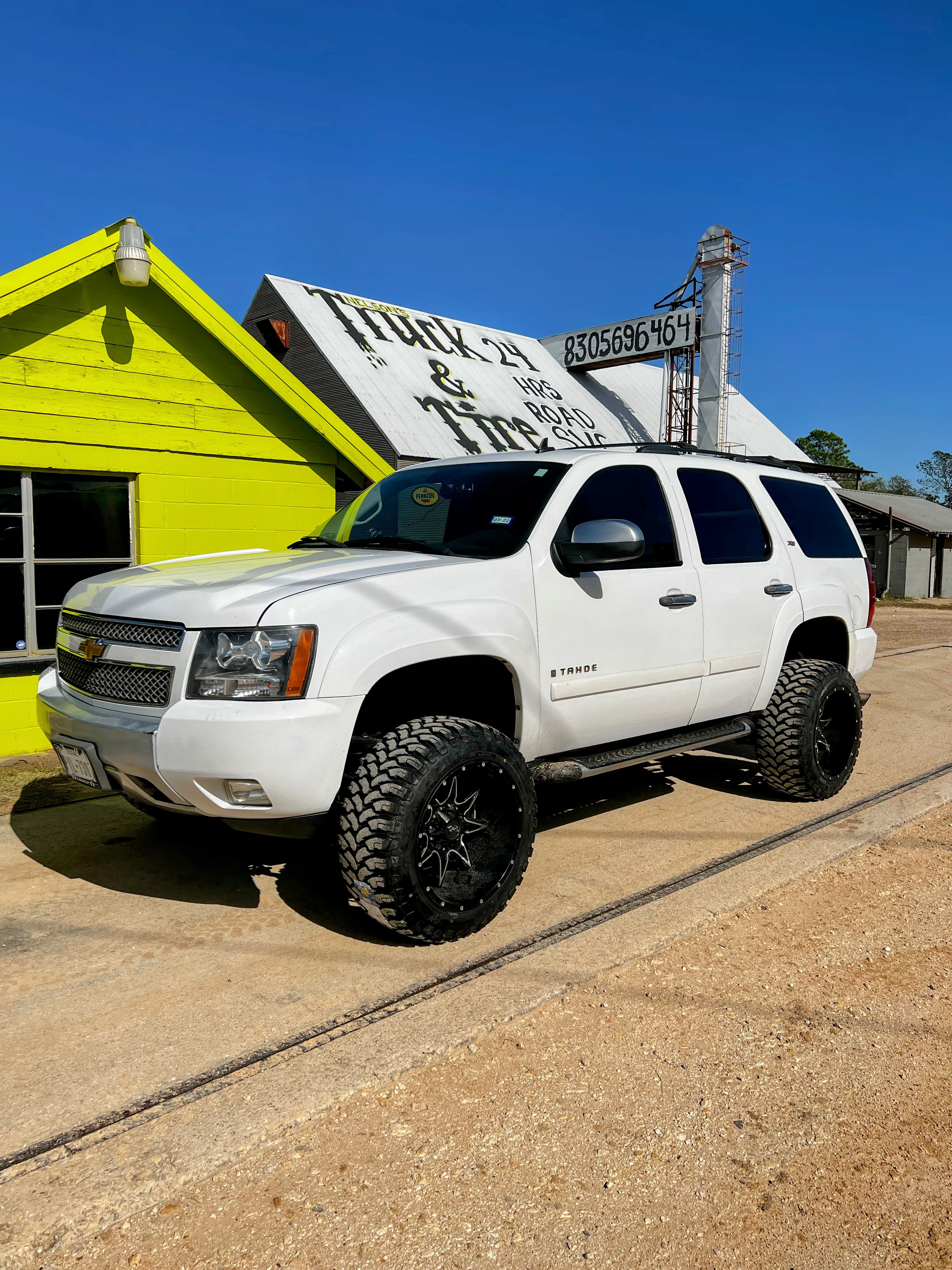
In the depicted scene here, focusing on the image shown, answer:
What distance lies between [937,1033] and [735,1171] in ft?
3.72

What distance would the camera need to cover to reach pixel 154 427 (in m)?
8.23

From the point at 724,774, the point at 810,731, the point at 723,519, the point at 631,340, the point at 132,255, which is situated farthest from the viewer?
the point at 631,340

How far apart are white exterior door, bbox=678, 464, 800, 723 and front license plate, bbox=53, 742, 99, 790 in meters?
3.10

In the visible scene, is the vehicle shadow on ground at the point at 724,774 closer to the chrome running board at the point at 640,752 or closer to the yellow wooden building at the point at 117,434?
the chrome running board at the point at 640,752

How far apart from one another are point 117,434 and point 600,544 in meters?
5.28

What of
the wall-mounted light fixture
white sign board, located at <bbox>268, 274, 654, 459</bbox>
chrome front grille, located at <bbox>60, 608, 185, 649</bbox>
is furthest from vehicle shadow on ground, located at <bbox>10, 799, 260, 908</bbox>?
white sign board, located at <bbox>268, 274, 654, 459</bbox>

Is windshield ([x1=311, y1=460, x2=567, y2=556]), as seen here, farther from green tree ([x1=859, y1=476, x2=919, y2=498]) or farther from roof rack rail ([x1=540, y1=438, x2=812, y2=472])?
green tree ([x1=859, y1=476, x2=919, y2=498])

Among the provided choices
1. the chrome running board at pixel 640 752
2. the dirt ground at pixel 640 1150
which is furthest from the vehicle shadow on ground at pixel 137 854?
the dirt ground at pixel 640 1150

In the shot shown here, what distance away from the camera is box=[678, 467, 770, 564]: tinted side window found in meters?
5.34

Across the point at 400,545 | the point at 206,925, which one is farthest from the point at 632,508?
the point at 206,925

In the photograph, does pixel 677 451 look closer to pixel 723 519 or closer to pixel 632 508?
pixel 723 519

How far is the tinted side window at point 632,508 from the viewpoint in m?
4.72

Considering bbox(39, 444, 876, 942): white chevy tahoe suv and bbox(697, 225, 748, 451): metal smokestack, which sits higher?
bbox(697, 225, 748, 451): metal smokestack

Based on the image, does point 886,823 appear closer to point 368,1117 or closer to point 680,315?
point 368,1117
